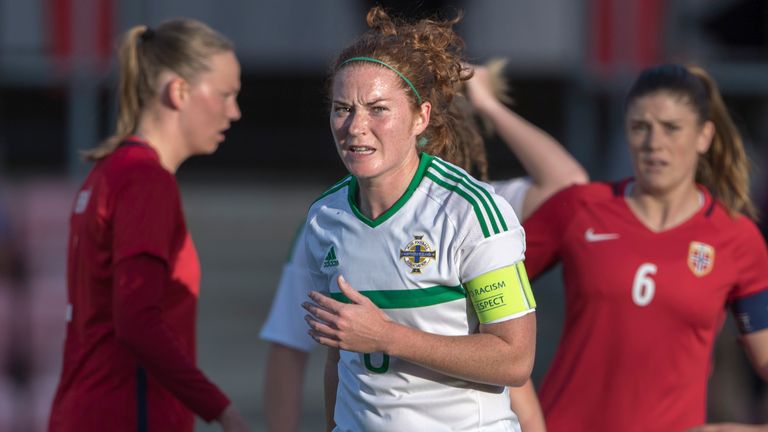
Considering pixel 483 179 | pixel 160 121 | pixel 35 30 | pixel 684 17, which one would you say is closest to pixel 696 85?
pixel 483 179

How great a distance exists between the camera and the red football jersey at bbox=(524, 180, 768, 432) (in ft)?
10.3

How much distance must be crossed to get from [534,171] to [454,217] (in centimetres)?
115

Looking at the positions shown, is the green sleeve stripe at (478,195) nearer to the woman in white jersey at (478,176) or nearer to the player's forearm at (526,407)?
the player's forearm at (526,407)

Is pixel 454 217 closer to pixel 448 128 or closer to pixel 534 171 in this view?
pixel 448 128

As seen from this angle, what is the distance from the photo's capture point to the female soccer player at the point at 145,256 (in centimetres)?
283

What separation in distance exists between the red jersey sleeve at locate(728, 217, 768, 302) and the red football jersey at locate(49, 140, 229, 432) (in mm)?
1497

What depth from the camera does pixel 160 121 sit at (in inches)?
126

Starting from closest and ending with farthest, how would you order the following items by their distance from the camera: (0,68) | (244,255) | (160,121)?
(160,121), (0,68), (244,255)

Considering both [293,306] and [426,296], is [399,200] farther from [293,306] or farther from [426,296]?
[293,306]

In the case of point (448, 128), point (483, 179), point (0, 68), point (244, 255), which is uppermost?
point (448, 128)

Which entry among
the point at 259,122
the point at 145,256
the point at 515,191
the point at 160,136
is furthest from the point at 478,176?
the point at 259,122

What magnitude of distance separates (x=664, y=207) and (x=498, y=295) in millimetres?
1194

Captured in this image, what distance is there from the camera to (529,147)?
345 cm

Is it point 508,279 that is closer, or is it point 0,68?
point 508,279
